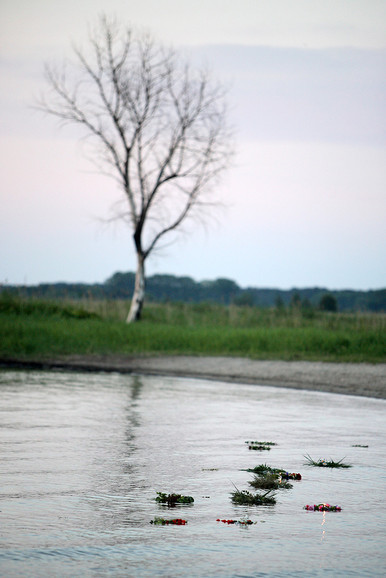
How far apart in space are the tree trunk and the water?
2445cm

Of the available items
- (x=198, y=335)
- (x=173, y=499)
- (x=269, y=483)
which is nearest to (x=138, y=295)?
(x=198, y=335)

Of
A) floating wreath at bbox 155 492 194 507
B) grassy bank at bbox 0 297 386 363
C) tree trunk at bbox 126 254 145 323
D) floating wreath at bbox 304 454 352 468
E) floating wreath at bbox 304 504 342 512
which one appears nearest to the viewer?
floating wreath at bbox 304 504 342 512

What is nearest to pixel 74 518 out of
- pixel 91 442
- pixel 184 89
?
pixel 91 442

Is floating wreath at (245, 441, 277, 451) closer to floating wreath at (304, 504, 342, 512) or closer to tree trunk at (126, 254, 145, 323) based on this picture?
floating wreath at (304, 504, 342, 512)

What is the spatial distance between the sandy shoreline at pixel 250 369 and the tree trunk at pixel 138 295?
42.4 ft

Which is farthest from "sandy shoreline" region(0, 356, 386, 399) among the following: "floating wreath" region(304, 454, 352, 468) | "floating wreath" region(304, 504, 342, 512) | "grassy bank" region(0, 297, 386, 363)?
"floating wreath" region(304, 504, 342, 512)

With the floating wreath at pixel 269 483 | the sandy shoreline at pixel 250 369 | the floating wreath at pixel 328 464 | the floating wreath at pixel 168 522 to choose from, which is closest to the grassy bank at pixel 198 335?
the sandy shoreline at pixel 250 369

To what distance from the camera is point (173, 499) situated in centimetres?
810

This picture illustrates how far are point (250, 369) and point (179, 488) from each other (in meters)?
16.6

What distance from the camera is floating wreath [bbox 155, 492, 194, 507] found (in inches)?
316

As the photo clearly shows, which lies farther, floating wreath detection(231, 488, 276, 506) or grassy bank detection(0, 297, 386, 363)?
grassy bank detection(0, 297, 386, 363)

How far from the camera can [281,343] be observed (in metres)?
30.8

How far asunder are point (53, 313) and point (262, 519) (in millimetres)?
33408

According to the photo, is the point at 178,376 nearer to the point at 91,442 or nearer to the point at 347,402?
the point at 347,402
